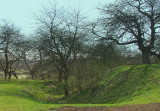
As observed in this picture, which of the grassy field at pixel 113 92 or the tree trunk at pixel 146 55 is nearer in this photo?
the grassy field at pixel 113 92

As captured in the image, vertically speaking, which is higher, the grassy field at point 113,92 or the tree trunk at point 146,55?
the tree trunk at point 146,55

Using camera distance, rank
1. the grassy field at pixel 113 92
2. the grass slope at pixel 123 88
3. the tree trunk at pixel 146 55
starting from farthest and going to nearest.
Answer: the tree trunk at pixel 146 55 → the grass slope at pixel 123 88 → the grassy field at pixel 113 92

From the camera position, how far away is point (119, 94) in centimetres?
1342

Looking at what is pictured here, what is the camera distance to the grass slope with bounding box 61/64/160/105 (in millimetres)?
12478

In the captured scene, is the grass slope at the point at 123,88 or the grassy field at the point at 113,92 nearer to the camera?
the grassy field at the point at 113,92

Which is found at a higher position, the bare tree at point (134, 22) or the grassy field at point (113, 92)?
the bare tree at point (134, 22)

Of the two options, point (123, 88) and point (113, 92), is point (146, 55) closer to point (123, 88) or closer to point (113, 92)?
point (123, 88)

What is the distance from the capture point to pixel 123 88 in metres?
14.2

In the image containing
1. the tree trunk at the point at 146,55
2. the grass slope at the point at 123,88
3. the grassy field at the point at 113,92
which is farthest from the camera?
the tree trunk at the point at 146,55

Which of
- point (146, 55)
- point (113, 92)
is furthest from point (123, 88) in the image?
point (146, 55)

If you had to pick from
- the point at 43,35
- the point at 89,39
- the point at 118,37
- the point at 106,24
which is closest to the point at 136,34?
the point at 118,37

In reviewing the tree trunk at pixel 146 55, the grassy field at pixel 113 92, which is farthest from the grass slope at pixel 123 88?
the tree trunk at pixel 146 55

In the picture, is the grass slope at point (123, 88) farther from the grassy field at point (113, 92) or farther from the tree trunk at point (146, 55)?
the tree trunk at point (146, 55)

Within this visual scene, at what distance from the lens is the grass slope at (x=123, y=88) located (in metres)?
12.5
